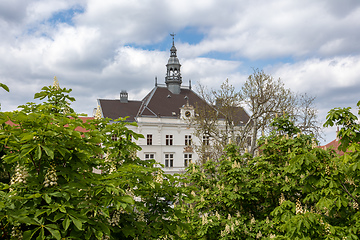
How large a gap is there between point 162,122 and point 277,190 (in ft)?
122

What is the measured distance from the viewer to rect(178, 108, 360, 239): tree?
23.9ft

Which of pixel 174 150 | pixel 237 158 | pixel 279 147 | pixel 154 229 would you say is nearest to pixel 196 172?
pixel 237 158

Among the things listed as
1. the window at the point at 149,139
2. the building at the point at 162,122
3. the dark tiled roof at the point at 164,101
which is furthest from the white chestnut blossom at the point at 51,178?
the window at the point at 149,139

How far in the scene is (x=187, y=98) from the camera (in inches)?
2020

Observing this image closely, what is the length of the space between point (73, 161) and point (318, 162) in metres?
5.87

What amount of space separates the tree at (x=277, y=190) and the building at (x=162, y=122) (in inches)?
1336

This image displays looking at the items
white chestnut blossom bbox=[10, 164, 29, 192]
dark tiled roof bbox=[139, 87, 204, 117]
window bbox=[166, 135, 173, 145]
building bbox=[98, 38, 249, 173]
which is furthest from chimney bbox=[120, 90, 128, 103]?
white chestnut blossom bbox=[10, 164, 29, 192]

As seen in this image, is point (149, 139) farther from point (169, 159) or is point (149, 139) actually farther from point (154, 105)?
point (154, 105)

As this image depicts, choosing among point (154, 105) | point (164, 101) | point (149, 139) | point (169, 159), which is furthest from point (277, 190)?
point (164, 101)

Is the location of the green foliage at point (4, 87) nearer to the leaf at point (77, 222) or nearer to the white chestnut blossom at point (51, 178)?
the white chestnut blossom at point (51, 178)

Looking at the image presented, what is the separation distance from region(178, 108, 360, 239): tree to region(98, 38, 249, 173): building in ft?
111

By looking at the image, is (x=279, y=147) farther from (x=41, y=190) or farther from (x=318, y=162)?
(x=41, y=190)

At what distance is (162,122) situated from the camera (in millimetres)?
46938

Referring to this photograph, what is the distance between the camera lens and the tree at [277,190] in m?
7.29
